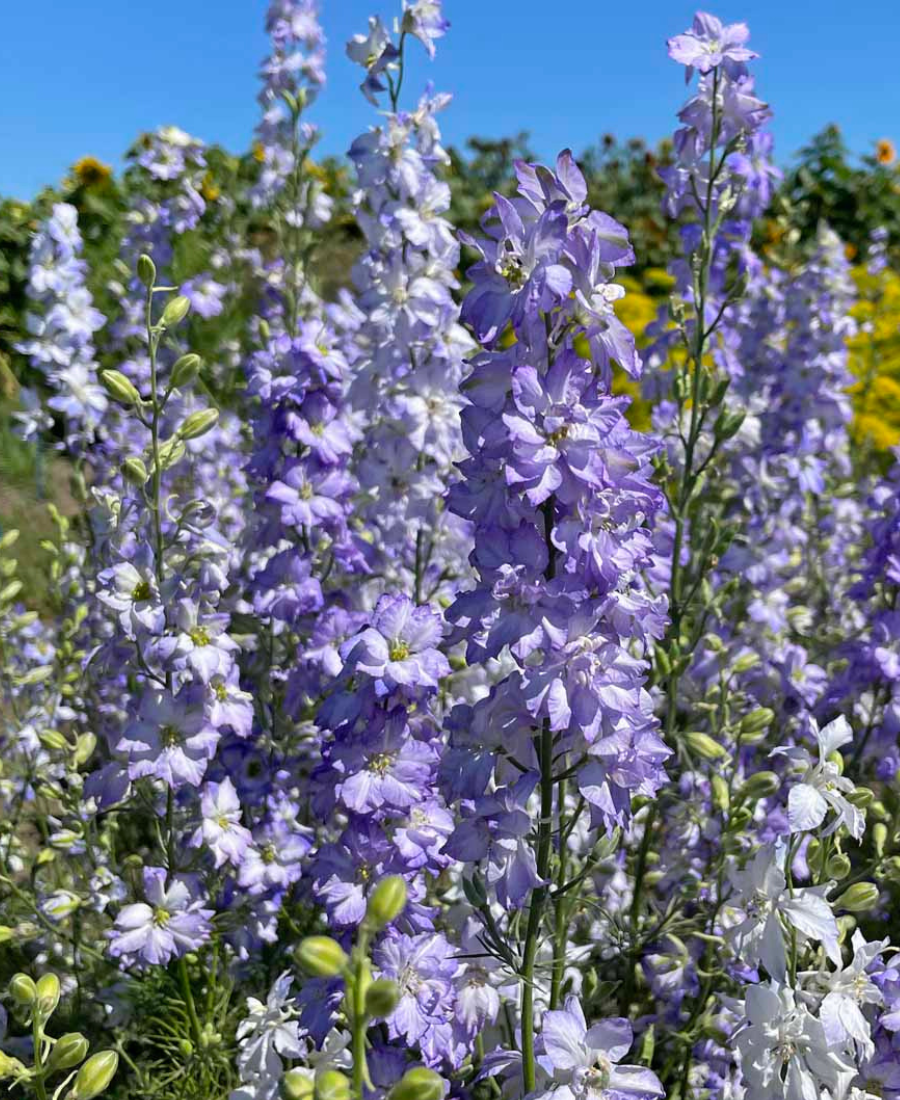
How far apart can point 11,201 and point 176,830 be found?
11.1 m

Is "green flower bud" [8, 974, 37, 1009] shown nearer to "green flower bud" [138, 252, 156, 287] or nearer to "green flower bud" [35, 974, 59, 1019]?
"green flower bud" [35, 974, 59, 1019]

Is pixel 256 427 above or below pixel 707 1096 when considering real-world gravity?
above

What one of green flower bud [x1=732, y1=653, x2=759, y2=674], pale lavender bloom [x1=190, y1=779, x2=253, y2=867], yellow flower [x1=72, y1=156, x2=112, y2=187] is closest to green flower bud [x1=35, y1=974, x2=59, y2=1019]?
pale lavender bloom [x1=190, y1=779, x2=253, y2=867]

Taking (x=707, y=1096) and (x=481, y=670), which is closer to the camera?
(x=707, y=1096)

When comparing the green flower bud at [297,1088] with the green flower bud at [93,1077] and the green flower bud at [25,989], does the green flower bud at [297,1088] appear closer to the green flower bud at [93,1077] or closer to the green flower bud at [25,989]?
the green flower bud at [93,1077]

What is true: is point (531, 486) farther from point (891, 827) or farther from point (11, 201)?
point (11, 201)

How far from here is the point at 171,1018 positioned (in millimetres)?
2668

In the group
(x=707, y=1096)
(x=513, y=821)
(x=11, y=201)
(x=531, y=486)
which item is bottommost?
(x=707, y=1096)

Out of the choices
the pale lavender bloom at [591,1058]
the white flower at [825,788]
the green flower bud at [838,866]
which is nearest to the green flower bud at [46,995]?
the pale lavender bloom at [591,1058]

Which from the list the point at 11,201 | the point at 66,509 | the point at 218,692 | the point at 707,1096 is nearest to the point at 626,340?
the point at 218,692

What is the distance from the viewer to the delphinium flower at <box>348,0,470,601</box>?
9.89 ft

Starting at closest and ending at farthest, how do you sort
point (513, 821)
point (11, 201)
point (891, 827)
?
point (513, 821) → point (891, 827) → point (11, 201)

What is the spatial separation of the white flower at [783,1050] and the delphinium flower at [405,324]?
5.47ft

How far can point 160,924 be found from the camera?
230cm
